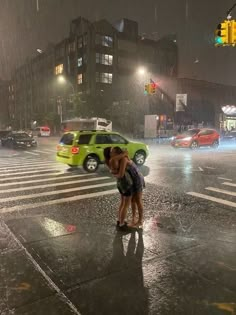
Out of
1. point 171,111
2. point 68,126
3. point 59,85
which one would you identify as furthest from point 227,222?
point 59,85

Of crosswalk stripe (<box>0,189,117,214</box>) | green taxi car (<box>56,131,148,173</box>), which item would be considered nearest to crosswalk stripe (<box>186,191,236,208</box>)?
crosswalk stripe (<box>0,189,117,214</box>)

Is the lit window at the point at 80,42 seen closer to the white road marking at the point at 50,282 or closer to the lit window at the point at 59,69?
the lit window at the point at 59,69

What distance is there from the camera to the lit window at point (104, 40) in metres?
69.8

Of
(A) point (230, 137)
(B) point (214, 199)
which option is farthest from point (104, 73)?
(B) point (214, 199)

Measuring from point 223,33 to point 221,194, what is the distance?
7.54m

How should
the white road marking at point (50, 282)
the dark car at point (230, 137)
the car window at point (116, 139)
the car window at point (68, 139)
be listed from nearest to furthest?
1. the white road marking at point (50, 282)
2. the car window at point (68, 139)
3. the car window at point (116, 139)
4. the dark car at point (230, 137)

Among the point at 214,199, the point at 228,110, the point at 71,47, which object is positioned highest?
the point at 71,47

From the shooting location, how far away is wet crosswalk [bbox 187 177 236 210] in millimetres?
9230

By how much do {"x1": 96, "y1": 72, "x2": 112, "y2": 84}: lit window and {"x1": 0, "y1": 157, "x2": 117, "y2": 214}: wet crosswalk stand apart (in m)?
Answer: 56.2

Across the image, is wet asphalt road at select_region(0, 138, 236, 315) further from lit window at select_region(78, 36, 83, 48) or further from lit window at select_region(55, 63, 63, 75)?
lit window at select_region(55, 63, 63, 75)

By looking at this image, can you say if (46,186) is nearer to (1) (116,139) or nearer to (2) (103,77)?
(1) (116,139)

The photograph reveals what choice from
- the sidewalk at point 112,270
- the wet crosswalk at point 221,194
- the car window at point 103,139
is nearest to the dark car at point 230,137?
the car window at point 103,139

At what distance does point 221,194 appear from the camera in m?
10.2

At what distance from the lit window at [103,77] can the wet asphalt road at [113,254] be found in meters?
61.5
